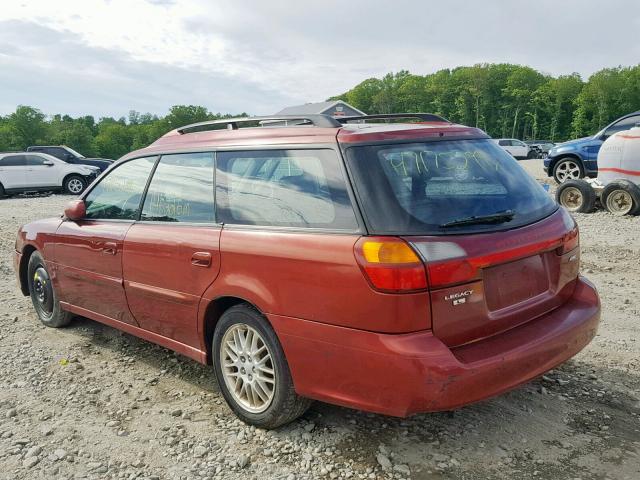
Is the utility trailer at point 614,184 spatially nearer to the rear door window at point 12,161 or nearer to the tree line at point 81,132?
the rear door window at point 12,161

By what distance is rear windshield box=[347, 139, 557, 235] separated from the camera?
2506 mm

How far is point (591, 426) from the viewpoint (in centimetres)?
303

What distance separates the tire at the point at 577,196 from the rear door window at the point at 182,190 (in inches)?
356

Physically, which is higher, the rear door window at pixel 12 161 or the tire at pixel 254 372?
the rear door window at pixel 12 161

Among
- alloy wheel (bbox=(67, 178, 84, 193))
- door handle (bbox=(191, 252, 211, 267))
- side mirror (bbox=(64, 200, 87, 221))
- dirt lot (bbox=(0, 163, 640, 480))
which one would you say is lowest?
dirt lot (bbox=(0, 163, 640, 480))

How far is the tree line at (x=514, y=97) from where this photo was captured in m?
79.2

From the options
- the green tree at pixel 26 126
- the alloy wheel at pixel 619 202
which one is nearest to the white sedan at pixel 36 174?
the alloy wheel at pixel 619 202

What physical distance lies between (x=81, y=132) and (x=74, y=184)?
7793 cm

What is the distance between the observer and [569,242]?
304cm

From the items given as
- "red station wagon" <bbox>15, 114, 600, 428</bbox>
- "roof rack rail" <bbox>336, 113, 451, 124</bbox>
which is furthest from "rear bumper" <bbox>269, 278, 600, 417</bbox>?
"roof rack rail" <bbox>336, 113, 451, 124</bbox>

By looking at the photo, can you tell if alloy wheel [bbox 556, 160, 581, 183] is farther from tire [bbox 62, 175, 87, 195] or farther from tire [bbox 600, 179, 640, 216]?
tire [bbox 62, 175, 87, 195]

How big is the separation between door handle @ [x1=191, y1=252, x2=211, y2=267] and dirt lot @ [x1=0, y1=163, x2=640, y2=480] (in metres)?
0.94

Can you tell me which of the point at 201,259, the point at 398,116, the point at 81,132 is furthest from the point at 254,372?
the point at 81,132

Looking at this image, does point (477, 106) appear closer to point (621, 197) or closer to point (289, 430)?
point (621, 197)
